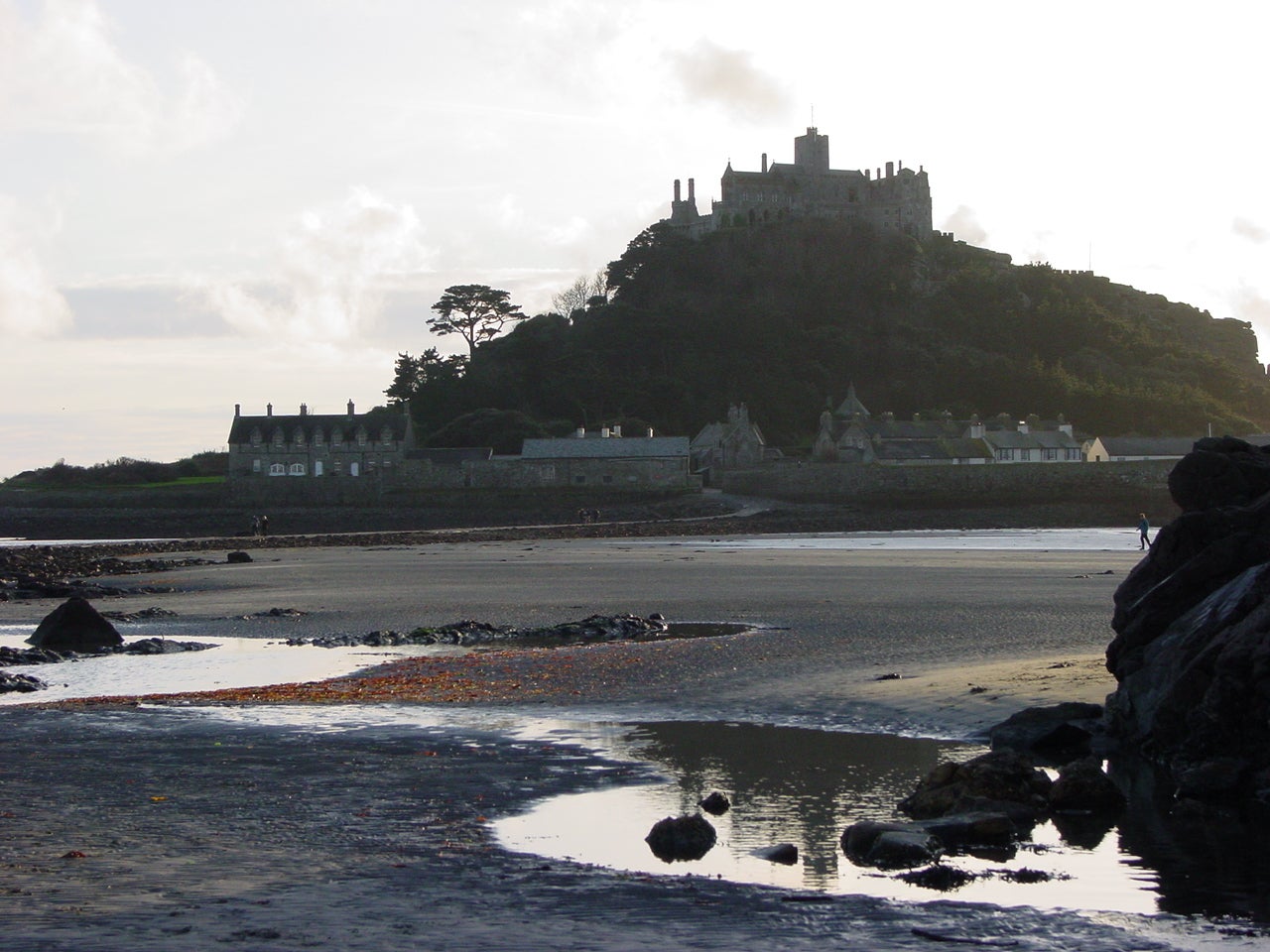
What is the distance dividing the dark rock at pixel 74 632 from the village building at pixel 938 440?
6099 cm

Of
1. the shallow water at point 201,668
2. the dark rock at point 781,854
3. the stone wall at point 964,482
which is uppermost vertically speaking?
the stone wall at point 964,482

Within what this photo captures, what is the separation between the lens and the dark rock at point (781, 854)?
7.15 metres

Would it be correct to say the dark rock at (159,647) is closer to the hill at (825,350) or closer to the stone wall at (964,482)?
the stone wall at (964,482)

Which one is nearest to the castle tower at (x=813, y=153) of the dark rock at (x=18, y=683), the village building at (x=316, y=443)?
the village building at (x=316, y=443)

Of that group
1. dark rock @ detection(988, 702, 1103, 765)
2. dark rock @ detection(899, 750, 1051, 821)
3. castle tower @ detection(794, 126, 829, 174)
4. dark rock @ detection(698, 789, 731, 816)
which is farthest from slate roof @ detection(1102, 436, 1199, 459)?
dark rock @ detection(698, 789, 731, 816)

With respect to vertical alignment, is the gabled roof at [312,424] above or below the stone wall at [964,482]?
above

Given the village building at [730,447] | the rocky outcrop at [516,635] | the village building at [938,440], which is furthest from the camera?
the village building at [730,447]

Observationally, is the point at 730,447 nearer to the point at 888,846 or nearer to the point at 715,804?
the point at 715,804

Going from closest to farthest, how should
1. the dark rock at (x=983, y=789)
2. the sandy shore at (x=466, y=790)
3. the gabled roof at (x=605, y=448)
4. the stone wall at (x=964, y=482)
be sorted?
the sandy shore at (x=466, y=790), the dark rock at (x=983, y=789), the stone wall at (x=964, y=482), the gabled roof at (x=605, y=448)

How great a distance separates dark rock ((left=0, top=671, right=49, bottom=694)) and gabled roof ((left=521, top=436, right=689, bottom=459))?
190 feet

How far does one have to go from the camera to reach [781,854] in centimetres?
721

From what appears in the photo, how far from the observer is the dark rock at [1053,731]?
32.4ft

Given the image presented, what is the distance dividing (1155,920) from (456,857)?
3519 mm

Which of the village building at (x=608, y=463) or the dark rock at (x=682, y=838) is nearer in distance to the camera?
the dark rock at (x=682, y=838)
